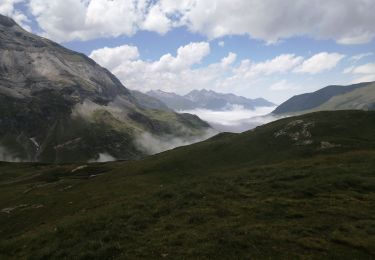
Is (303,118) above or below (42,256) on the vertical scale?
above

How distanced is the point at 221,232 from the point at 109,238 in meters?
9.61

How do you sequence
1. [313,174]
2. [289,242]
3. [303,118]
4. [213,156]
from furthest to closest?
[303,118], [213,156], [313,174], [289,242]

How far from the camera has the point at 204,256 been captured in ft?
77.5

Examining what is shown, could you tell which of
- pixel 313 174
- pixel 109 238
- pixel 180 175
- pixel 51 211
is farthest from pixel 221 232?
pixel 180 175

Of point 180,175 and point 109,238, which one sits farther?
point 180,175

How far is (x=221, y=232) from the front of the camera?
28016mm

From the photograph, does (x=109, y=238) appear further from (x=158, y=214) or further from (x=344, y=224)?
(x=344, y=224)

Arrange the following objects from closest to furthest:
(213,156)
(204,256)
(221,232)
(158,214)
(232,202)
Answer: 1. (204,256)
2. (221,232)
3. (158,214)
4. (232,202)
5. (213,156)

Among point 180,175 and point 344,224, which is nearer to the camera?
point 344,224

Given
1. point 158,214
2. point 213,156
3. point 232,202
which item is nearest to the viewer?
point 158,214

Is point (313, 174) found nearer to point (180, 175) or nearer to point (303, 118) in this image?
point (180, 175)

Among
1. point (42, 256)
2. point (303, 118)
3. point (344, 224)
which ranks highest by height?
point (303, 118)

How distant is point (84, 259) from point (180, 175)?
198 feet

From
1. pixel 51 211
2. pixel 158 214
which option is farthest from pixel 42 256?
pixel 51 211
